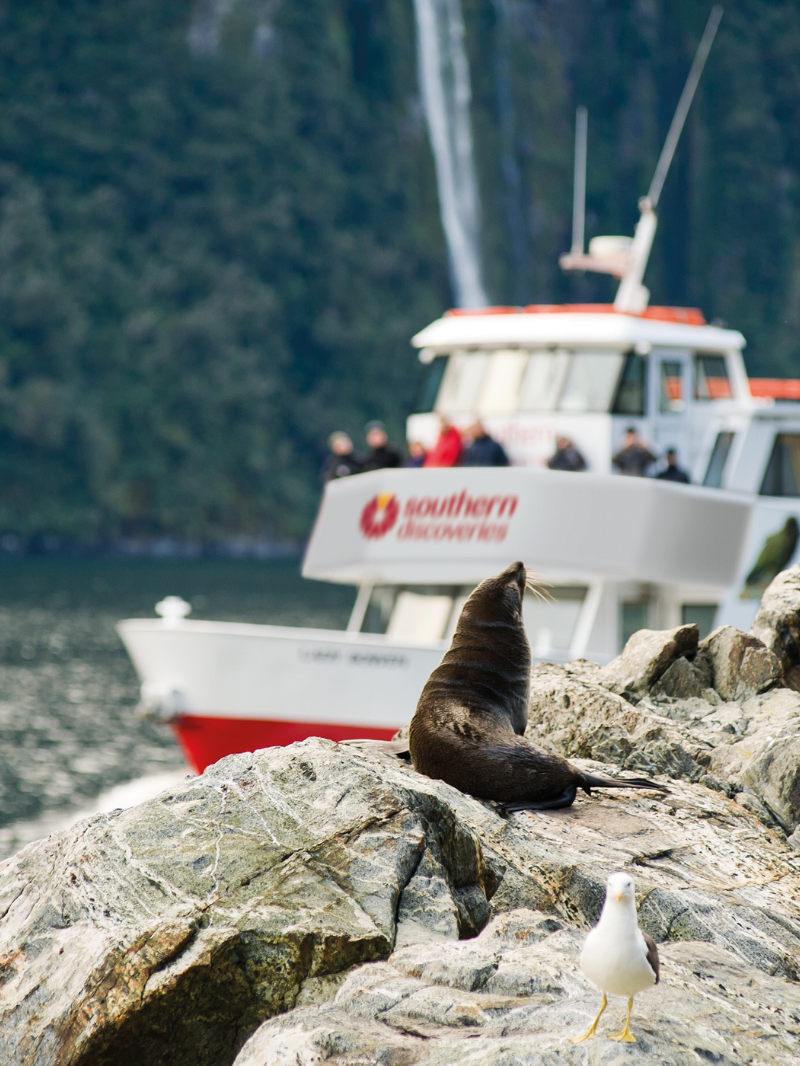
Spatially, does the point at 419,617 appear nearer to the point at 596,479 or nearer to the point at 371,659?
the point at 371,659

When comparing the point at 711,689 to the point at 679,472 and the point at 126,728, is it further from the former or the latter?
the point at 126,728

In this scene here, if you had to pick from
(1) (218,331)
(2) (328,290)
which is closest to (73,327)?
(1) (218,331)

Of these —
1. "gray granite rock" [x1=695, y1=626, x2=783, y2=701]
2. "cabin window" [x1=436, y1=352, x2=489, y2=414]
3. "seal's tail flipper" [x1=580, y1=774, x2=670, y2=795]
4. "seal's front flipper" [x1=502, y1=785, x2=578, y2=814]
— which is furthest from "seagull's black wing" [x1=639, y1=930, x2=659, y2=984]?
"cabin window" [x1=436, y1=352, x2=489, y2=414]

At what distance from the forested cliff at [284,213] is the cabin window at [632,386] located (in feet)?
171

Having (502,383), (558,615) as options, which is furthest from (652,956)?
(502,383)

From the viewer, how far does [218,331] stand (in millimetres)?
73438

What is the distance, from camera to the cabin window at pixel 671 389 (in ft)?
58.3

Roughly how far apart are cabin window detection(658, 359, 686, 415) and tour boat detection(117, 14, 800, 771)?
0.03 metres

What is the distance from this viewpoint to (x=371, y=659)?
15281 millimetres

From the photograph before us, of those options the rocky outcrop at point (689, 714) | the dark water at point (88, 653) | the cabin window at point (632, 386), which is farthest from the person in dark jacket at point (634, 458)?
the dark water at point (88, 653)

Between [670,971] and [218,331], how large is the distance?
70.3 meters

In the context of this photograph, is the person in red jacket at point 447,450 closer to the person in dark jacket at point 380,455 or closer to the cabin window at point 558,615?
the person in dark jacket at point 380,455

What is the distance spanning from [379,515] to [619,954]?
469 inches

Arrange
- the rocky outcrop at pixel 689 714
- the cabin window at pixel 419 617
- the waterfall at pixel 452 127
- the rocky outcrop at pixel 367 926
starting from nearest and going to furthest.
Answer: the rocky outcrop at pixel 367 926 → the rocky outcrop at pixel 689 714 → the cabin window at pixel 419 617 → the waterfall at pixel 452 127
